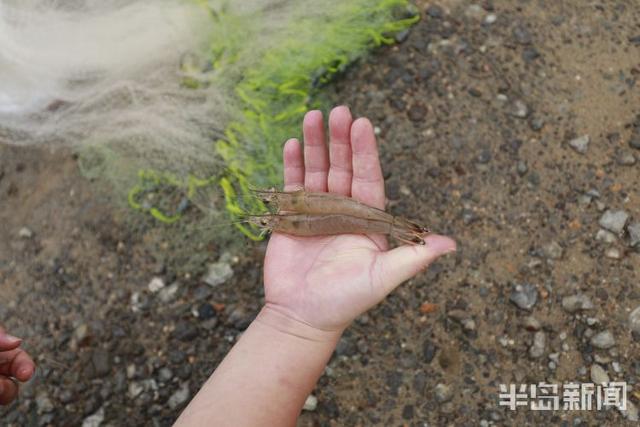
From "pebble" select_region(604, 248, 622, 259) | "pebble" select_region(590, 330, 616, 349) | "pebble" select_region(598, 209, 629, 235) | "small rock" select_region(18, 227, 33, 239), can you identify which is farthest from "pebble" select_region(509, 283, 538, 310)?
"small rock" select_region(18, 227, 33, 239)

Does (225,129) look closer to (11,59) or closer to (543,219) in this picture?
(11,59)

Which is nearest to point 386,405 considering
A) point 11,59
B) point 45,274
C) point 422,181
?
point 422,181

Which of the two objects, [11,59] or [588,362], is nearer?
[588,362]

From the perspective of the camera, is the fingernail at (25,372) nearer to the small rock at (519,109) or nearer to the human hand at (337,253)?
the human hand at (337,253)

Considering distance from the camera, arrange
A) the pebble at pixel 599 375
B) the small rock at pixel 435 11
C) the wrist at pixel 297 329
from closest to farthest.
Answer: the wrist at pixel 297 329, the pebble at pixel 599 375, the small rock at pixel 435 11

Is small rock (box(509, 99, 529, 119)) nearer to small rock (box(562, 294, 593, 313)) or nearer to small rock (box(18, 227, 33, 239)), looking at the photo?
small rock (box(562, 294, 593, 313))

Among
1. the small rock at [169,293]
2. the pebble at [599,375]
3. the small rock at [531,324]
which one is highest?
the small rock at [169,293]

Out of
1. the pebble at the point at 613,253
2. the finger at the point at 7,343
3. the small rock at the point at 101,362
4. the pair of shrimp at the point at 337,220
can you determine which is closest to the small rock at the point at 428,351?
the pair of shrimp at the point at 337,220
